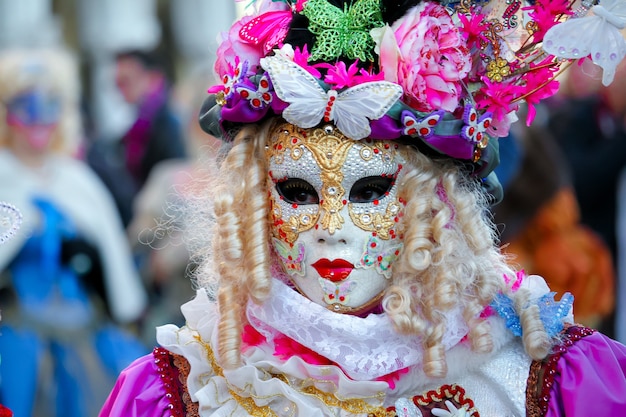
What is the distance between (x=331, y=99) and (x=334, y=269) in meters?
0.43

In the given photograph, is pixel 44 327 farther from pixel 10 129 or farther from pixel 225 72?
pixel 225 72

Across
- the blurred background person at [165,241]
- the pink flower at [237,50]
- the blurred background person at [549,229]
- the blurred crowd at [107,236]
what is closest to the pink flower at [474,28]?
the pink flower at [237,50]

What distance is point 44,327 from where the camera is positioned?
22.4ft

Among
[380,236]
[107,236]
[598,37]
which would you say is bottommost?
[107,236]

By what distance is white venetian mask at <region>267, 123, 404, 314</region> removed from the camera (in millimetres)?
3441

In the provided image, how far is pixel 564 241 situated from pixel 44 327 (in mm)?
2682

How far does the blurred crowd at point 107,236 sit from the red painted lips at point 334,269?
8.35ft

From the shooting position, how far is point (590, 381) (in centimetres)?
339

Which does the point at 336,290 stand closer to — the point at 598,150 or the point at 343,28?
the point at 343,28

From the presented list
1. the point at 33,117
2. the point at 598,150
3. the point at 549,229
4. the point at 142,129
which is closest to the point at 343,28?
the point at 549,229

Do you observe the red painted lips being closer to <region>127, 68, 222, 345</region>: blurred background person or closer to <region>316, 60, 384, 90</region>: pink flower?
<region>316, 60, 384, 90</region>: pink flower

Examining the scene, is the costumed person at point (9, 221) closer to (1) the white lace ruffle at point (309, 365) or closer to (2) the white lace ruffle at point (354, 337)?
(1) the white lace ruffle at point (309, 365)

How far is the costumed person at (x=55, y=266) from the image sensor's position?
22.1 ft

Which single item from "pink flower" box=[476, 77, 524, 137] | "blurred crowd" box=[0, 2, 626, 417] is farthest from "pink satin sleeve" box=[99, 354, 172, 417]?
"blurred crowd" box=[0, 2, 626, 417]
